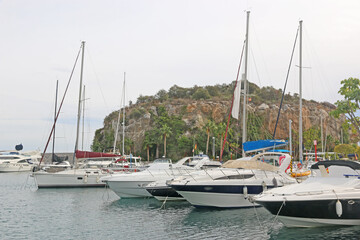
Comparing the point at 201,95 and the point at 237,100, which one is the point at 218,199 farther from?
the point at 201,95

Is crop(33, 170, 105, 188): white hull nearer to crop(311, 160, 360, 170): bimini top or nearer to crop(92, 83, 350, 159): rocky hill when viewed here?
crop(311, 160, 360, 170): bimini top

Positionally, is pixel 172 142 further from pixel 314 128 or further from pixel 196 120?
pixel 314 128

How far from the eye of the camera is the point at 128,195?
2383cm

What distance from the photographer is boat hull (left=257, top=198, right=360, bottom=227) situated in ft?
41.9

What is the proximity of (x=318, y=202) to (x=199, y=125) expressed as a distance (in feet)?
194

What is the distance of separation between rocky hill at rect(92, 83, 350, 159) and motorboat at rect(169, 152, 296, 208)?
44.8 metres

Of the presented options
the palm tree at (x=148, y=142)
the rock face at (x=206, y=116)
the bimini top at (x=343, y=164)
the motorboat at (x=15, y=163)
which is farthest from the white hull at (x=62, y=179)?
the rock face at (x=206, y=116)

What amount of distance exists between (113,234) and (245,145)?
11.0m

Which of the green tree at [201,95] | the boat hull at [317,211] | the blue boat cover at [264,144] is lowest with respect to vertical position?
the boat hull at [317,211]

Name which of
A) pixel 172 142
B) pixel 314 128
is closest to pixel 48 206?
pixel 172 142

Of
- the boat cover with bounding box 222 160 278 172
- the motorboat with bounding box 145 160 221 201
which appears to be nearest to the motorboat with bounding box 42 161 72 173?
the motorboat with bounding box 145 160 221 201

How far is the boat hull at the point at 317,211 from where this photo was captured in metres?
12.8

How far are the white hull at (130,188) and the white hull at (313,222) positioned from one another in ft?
37.5

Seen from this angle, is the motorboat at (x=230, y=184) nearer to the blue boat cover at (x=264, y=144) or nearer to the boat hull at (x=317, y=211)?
the blue boat cover at (x=264, y=144)
